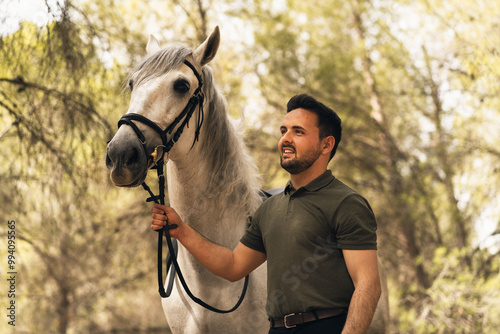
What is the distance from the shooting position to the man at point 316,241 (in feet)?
6.49

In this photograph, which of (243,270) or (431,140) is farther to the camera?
(431,140)

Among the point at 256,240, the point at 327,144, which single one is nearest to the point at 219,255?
the point at 256,240

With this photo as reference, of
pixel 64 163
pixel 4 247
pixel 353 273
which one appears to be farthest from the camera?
pixel 4 247

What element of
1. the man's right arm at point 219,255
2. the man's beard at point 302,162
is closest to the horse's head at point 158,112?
the man's right arm at point 219,255

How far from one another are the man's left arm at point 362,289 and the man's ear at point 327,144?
452 mm

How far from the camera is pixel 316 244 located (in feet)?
6.86

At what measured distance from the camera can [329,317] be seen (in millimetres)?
2020

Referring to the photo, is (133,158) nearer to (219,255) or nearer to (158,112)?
(158,112)

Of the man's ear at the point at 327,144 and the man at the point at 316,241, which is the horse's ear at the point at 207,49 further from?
the man's ear at the point at 327,144

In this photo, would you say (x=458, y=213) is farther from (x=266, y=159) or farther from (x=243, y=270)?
(x=243, y=270)

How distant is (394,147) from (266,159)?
2.23 m

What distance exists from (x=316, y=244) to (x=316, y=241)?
0.04 ft

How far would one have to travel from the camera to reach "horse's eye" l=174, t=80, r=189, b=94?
2.74 m

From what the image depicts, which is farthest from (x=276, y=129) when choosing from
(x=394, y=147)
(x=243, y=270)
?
(x=243, y=270)
